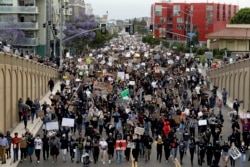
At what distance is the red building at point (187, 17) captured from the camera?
468 ft

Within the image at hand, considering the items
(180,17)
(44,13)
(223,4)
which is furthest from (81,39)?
(223,4)

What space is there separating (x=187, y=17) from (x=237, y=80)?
102577 mm

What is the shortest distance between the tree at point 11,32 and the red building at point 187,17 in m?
60.0

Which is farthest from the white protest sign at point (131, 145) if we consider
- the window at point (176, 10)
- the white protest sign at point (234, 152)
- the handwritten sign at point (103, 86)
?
the window at point (176, 10)

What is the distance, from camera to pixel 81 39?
106 m

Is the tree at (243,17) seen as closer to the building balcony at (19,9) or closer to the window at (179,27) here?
the window at (179,27)

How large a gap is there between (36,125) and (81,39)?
2902 inches

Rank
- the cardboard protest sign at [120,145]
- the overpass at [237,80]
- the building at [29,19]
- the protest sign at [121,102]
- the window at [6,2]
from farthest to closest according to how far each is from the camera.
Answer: the window at [6,2]
the building at [29,19]
the overpass at [237,80]
the protest sign at [121,102]
the cardboard protest sign at [120,145]

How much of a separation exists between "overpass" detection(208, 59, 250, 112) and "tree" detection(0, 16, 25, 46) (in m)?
29.1

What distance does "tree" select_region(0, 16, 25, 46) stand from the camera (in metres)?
75.7

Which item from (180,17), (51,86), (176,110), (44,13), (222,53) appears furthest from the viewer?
(180,17)

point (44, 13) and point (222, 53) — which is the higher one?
point (44, 13)

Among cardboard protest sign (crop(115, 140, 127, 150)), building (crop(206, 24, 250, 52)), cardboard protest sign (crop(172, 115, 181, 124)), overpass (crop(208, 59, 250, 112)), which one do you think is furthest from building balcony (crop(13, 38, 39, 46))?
cardboard protest sign (crop(115, 140, 127, 150))

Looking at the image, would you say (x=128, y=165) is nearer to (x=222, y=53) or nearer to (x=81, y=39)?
(x=222, y=53)
